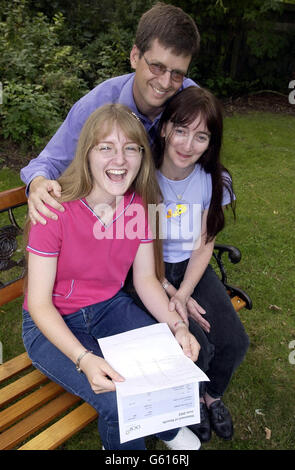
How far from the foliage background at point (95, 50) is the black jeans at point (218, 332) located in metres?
3.44

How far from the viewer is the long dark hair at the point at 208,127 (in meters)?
2.35

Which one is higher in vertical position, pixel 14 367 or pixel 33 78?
pixel 33 78

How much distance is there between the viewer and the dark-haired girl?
2.39 meters

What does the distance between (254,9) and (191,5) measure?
116cm

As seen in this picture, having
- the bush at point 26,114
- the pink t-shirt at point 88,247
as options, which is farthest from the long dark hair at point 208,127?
the bush at point 26,114

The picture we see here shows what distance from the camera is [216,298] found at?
2588 millimetres

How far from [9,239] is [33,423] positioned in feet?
3.37

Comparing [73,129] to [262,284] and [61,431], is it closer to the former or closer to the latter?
[61,431]

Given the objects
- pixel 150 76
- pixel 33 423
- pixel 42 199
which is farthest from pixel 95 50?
pixel 33 423

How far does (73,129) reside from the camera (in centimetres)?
254

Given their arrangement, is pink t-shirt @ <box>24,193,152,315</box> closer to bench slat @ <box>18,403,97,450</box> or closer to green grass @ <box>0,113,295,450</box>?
bench slat @ <box>18,403,97,450</box>

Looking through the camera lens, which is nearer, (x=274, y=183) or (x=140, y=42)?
(x=140, y=42)
